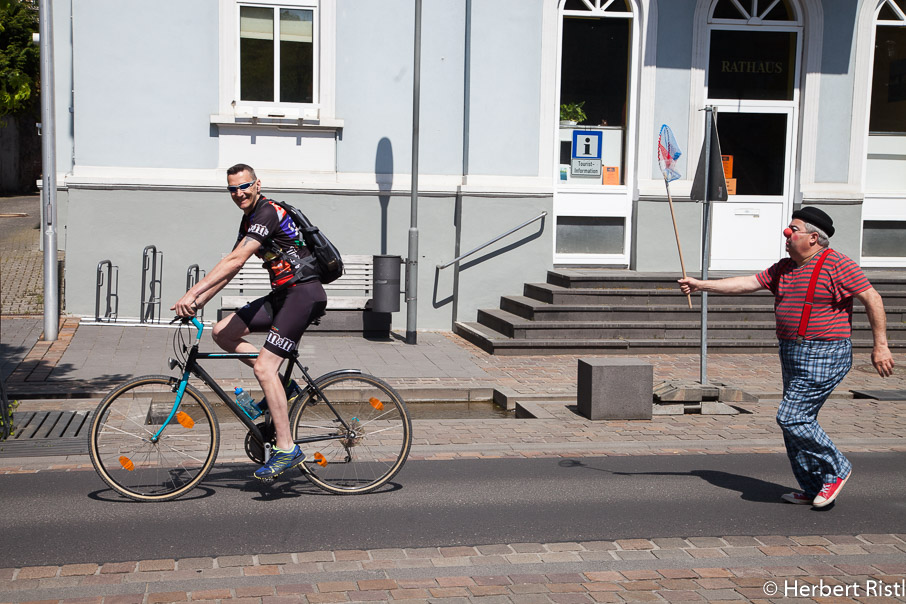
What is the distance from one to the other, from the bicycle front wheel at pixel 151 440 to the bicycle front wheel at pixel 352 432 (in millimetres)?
582

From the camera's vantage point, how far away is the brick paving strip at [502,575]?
4508 millimetres

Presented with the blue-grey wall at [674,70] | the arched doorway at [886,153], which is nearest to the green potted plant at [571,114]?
the blue-grey wall at [674,70]

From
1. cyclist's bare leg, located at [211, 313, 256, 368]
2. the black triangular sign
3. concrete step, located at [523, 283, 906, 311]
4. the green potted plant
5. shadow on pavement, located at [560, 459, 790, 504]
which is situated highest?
the green potted plant

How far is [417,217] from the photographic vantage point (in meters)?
14.2

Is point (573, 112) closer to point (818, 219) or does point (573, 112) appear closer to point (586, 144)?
point (586, 144)

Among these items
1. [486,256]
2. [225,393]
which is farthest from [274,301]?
[486,256]

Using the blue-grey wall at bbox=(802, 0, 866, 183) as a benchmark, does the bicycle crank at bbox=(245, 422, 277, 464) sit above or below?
below

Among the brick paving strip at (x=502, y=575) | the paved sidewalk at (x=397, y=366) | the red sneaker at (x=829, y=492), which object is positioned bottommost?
the paved sidewalk at (x=397, y=366)

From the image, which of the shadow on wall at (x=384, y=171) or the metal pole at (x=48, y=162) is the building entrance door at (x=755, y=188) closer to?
the shadow on wall at (x=384, y=171)

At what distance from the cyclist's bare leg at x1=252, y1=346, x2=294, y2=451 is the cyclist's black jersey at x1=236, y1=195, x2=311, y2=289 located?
47cm

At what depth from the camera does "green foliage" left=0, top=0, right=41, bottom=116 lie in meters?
30.2

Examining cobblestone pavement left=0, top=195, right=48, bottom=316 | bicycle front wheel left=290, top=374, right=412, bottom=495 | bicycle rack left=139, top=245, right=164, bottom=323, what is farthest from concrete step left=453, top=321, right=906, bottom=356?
bicycle front wheel left=290, top=374, right=412, bottom=495

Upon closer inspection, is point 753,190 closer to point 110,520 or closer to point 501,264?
point 501,264

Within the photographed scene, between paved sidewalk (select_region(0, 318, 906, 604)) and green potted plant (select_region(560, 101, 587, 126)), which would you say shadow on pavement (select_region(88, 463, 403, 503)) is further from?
green potted plant (select_region(560, 101, 587, 126))
